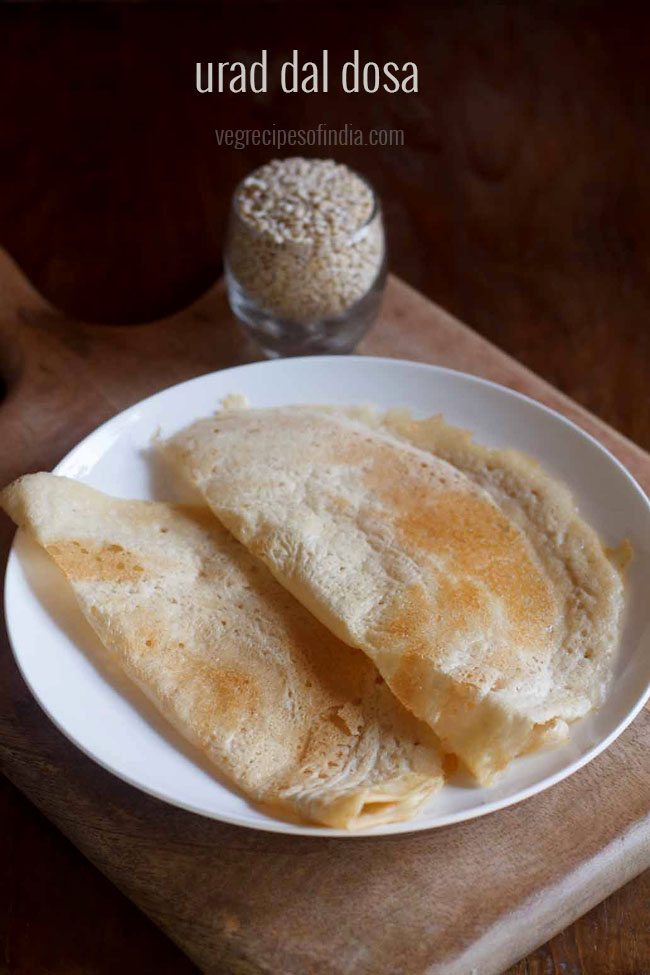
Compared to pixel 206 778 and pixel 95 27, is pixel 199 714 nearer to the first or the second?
pixel 206 778

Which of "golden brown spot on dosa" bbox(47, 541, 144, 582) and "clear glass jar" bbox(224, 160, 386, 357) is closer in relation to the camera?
"golden brown spot on dosa" bbox(47, 541, 144, 582)

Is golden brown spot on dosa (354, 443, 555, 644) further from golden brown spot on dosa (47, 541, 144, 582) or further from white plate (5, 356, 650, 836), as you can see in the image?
golden brown spot on dosa (47, 541, 144, 582)

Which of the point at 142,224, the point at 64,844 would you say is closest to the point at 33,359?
the point at 142,224

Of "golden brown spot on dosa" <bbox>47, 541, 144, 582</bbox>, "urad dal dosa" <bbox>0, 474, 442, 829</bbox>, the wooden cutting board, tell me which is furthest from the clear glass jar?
the wooden cutting board

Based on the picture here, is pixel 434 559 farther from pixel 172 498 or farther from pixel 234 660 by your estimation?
pixel 172 498

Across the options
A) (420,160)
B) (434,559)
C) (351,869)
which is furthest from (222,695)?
(420,160)
